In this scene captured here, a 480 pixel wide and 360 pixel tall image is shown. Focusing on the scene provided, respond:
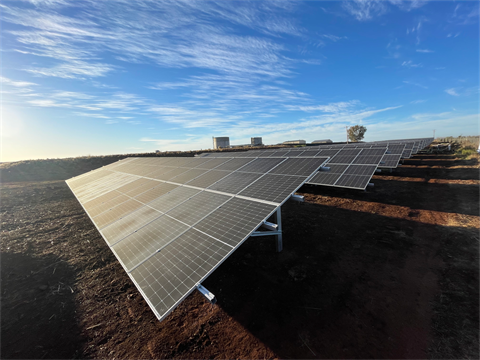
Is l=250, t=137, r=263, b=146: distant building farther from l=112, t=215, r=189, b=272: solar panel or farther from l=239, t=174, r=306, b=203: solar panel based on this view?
l=112, t=215, r=189, b=272: solar panel

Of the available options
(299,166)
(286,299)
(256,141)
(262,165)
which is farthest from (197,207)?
(256,141)

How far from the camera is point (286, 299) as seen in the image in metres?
6.37

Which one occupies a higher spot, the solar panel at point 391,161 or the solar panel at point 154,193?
the solar panel at point 154,193

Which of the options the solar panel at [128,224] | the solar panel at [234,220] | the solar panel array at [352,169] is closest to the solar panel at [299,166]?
the solar panel array at [352,169]

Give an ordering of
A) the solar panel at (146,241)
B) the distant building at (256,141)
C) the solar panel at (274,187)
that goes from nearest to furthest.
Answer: the solar panel at (146,241)
the solar panel at (274,187)
the distant building at (256,141)

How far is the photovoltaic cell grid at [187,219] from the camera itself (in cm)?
A: 460

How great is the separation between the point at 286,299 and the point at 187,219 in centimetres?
468

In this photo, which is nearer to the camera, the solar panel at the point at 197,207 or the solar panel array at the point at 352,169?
the solar panel at the point at 197,207

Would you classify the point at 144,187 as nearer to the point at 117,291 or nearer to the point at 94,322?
the point at 117,291

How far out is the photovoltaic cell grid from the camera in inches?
181

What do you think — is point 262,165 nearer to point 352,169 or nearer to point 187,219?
point 187,219

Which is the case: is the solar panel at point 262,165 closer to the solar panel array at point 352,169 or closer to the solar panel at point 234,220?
the solar panel array at point 352,169

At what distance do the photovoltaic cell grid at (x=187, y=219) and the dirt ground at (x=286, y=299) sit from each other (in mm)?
2385

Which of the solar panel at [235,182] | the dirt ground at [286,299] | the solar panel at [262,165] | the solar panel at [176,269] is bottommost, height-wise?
the dirt ground at [286,299]
